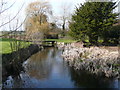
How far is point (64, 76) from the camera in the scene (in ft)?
15.5

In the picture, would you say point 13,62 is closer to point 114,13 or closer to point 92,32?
point 92,32

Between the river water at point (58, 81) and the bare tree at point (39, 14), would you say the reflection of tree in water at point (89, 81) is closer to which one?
the river water at point (58, 81)

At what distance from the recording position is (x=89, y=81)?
427cm

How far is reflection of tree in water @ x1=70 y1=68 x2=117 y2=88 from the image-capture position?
398cm

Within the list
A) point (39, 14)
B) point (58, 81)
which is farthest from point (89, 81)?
point (39, 14)

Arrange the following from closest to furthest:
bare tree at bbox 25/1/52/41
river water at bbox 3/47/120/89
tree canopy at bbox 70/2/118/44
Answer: river water at bbox 3/47/120/89 < tree canopy at bbox 70/2/118/44 < bare tree at bbox 25/1/52/41

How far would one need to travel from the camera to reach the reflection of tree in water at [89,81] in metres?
3.98

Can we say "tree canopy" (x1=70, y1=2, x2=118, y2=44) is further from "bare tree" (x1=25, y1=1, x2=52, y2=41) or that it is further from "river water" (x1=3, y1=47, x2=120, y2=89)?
"bare tree" (x1=25, y1=1, x2=52, y2=41)

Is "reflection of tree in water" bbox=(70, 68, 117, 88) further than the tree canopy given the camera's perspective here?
No

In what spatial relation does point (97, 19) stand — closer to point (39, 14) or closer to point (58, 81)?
point (58, 81)

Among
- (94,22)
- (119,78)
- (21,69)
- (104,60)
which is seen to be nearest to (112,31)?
(94,22)

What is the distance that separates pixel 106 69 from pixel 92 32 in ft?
19.5

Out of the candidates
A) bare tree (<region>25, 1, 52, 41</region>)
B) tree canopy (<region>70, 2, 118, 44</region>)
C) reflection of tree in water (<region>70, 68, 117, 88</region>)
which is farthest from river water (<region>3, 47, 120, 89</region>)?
bare tree (<region>25, 1, 52, 41</region>)

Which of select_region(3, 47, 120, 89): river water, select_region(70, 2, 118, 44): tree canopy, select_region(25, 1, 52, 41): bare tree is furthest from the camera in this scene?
select_region(25, 1, 52, 41): bare tree
